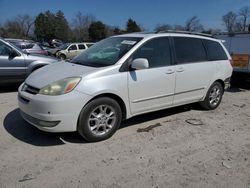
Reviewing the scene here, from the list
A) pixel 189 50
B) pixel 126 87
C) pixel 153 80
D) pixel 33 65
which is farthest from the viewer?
pixel 33 65

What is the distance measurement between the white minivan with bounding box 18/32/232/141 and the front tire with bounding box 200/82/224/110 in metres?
0.09

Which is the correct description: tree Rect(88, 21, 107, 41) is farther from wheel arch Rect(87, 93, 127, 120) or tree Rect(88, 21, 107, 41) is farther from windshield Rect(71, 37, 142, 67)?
wheel arch Rect(87, 93, 127, 120)

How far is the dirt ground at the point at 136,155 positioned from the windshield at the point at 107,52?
124cm

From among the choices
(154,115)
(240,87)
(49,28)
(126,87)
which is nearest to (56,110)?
(126,87)

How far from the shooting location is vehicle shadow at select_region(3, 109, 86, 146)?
3949 mm

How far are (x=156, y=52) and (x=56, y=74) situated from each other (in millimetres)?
1771

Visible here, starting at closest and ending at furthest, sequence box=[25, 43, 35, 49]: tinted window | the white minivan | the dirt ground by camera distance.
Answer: the dirt ground
the white minivan
box=[25, 43, 35, 49]: tinted window

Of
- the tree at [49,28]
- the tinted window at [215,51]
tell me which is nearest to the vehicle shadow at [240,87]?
the tinted window at [215,51]

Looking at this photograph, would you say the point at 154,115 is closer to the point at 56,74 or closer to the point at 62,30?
the point at 56,74

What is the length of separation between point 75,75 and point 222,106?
401 cm

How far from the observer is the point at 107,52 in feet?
14.9

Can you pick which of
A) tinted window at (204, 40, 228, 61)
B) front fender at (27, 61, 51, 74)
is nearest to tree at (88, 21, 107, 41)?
front fender at (27, 61, 51, 74)

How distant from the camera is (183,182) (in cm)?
299

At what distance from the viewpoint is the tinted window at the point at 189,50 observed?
193 inches
